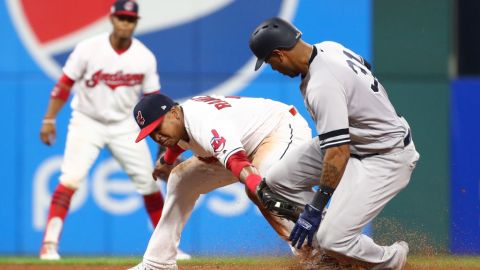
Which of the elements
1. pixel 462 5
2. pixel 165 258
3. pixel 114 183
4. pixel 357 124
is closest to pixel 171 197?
pixel 165 258

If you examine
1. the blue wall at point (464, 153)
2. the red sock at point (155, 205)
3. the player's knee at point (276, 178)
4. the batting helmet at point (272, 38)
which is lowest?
the blue wall at point (464, 153)

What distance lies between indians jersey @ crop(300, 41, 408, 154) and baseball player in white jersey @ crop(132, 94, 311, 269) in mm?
813

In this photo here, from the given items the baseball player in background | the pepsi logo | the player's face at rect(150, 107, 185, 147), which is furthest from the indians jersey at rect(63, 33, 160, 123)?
the player's face at rect(150, 107, 185, 147)

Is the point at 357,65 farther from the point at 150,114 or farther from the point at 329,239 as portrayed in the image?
the point at 150,114

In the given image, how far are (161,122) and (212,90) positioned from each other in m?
4.85

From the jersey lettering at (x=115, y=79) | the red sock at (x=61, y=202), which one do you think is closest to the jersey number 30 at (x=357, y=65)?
the jersey lettering at (x=115, y=79)

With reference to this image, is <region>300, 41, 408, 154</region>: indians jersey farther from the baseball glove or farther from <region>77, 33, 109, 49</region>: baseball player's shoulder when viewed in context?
<region>77, 33, 109, 49</region>: baseball player's shoulder

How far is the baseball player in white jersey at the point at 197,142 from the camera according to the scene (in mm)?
6969

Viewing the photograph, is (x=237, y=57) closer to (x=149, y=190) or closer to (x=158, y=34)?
(x=158, y=34)

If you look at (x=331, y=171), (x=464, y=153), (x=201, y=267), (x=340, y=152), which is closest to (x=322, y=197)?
(x=331, y=171)

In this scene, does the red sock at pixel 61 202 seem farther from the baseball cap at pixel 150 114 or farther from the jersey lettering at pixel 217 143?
the jersey lettering at pixel 217 143

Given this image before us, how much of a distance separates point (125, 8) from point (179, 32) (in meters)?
1.70

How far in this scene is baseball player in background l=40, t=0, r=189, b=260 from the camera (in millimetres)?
10094

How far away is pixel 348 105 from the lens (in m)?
6.49
